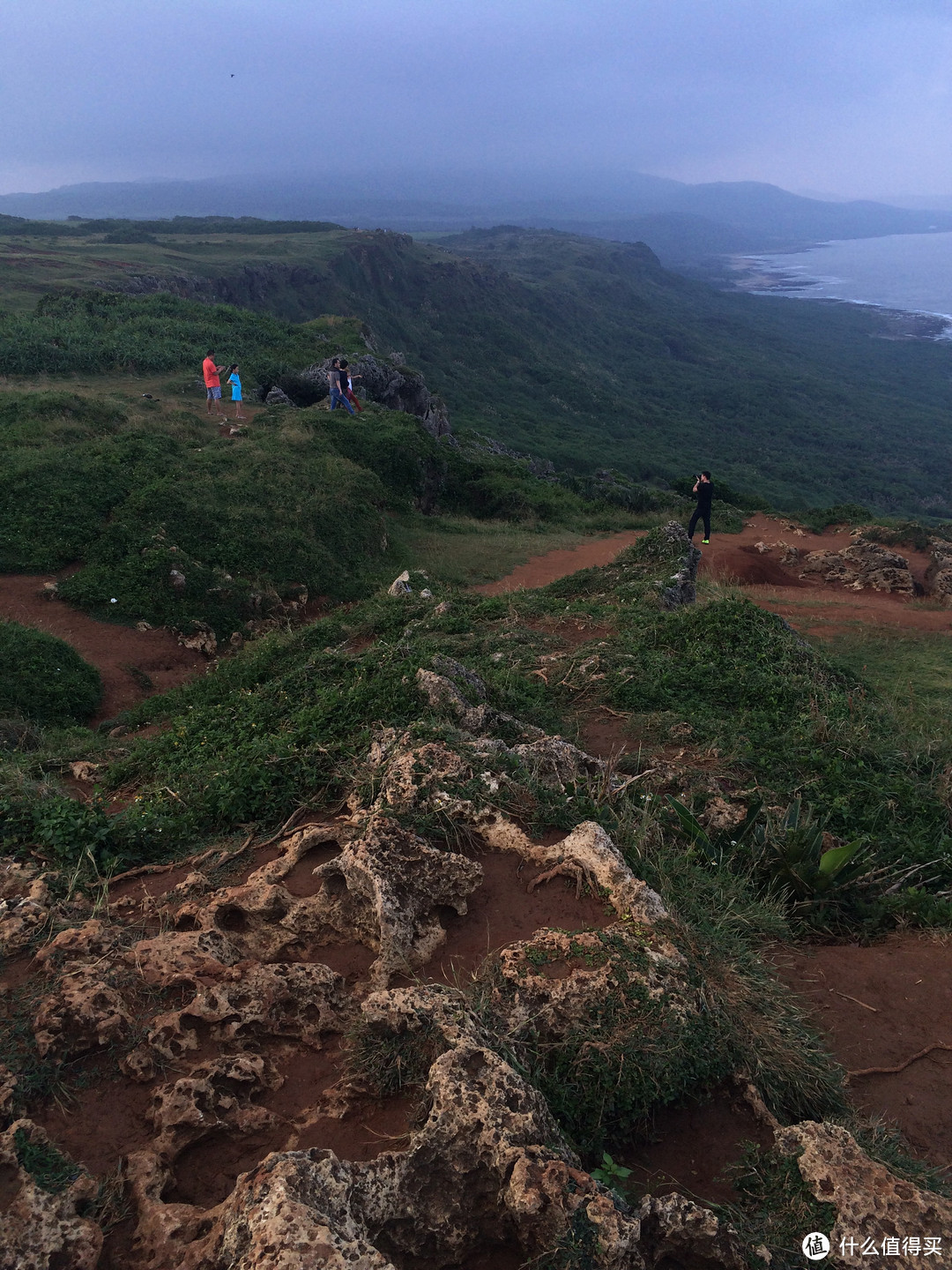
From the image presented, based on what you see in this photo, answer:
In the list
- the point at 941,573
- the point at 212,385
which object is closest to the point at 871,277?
the point at 941,573

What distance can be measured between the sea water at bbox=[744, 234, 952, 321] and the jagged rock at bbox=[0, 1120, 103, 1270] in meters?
137

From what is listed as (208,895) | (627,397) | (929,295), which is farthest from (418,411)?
(929,295)

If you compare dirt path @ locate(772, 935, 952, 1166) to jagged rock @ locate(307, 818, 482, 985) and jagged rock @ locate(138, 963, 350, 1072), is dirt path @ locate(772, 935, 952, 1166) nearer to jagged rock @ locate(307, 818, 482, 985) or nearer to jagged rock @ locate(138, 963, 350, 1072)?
jagged rock @ locate(307, 818, 482, 985)

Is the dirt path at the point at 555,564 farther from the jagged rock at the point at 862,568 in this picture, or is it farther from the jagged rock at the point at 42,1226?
the jagged rock at the point at 42,1226

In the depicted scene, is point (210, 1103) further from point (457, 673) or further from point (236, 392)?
point (236, 392)

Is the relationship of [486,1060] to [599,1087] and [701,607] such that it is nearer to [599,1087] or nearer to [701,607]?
[599,1087]

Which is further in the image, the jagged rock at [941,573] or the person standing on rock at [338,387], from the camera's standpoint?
the person standing on rock at [338,387]

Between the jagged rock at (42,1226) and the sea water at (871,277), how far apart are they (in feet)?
449

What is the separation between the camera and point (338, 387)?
68.8 ft

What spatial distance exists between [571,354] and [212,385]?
53692mm

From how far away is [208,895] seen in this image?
4.14 m

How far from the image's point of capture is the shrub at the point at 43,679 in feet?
28.2

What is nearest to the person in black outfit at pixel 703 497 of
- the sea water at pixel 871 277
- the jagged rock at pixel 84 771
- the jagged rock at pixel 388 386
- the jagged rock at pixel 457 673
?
the jagged rock at pixel 457 673

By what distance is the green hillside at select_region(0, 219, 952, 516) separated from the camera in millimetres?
38656
